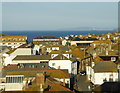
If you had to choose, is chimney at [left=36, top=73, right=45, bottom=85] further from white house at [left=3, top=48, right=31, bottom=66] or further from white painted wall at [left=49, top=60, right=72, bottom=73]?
white house at [left=3, top=48, right=31, bottom=66]

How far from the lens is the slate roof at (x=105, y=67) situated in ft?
111

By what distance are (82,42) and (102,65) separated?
2301 inches

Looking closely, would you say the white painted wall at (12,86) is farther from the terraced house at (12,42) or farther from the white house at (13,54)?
the terraced house at (12,42)

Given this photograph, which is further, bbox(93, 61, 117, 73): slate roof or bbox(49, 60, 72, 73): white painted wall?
bbox(49, 60, 72, 73): white painted wall

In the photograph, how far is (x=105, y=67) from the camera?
34406 mm

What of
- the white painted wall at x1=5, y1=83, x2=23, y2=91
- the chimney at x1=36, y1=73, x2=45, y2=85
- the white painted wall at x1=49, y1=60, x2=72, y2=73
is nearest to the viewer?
the chimney at x1=36, y1=73, x2=45, y2=85

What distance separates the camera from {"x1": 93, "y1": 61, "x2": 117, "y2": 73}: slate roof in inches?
1334

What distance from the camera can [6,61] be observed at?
1916 inches

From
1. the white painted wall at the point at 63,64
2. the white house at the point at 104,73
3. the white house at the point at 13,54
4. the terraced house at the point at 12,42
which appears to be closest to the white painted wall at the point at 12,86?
the white house at the point at 104,73

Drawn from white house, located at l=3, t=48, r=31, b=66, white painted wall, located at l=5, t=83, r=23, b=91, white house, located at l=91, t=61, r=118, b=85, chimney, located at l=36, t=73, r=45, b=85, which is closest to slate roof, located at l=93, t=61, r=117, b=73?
white house, located at l=91, t=61, r=118, b=85

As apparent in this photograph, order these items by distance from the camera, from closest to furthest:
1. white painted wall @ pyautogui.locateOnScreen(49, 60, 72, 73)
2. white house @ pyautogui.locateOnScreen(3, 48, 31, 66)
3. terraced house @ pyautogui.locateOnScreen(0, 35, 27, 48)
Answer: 1. white painted wall @ pyautogui.locateOnScreen(49, 60, 72, 73)
2. white house @ pyautogui.locateOnScreen(3, 48, 31, 66)
3. terraced house @ pyautogui.locateOnScreen(0, 35, 27, 48)

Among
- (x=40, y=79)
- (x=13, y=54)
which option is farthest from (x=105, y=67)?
(x=13, y=54)

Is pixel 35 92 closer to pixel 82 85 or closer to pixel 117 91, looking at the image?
pixel 117 91

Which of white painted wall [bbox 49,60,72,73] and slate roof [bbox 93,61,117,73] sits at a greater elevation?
slate roof [bbox 93,61,117,73]
